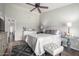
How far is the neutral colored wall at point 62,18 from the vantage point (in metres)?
1.65

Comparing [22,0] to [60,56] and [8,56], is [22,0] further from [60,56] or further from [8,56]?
[60,56]

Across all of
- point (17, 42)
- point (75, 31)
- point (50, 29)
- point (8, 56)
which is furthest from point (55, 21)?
point (8, 56)

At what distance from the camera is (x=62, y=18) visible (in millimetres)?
1696

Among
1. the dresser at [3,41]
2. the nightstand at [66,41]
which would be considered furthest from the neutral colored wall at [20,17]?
the nightstand at [66,41]

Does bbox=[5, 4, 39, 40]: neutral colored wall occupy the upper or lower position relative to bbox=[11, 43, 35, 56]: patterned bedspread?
upper

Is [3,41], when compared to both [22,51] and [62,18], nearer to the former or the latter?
[22,51]

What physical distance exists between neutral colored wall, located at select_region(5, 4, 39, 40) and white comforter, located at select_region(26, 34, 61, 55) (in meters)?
0.19

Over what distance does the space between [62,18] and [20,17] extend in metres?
0.86

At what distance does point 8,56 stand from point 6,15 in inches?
32.3

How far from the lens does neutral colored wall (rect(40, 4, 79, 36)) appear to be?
165cm

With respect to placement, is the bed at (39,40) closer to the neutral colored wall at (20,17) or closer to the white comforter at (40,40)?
the white comforter at (40,40)

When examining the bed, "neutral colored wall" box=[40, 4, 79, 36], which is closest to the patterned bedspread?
the bed

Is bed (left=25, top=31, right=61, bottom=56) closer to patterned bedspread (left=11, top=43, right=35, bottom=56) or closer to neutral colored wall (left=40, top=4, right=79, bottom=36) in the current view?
patterned bedspread (left=11, top=43, right=35, bottom=56)

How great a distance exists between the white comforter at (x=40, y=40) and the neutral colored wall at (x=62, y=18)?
0.23m
